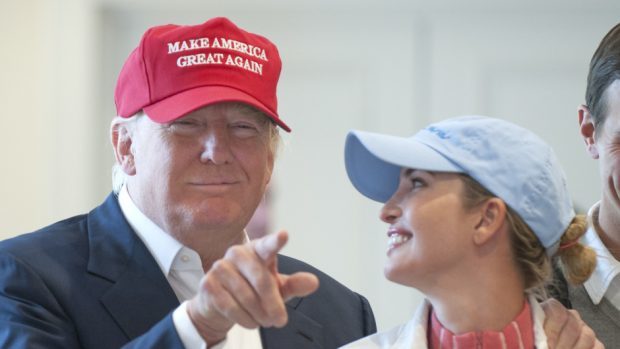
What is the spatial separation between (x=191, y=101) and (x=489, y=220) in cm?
48

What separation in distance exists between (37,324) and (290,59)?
5.93ft

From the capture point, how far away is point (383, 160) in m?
1.54

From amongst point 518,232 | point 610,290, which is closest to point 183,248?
point 518,232

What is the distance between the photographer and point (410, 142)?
1559 mm

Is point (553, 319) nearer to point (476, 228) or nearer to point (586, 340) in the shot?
point (586, 340)

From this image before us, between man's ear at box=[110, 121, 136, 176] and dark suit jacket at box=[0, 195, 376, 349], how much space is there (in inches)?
2.3

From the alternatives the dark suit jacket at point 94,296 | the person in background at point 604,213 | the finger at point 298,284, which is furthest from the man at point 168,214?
the person in background at point 604,213

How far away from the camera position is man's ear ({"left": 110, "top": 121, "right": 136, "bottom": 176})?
178 cm

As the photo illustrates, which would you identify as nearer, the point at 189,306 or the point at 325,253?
the point at 189,306

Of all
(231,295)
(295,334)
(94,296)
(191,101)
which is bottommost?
(295,334)

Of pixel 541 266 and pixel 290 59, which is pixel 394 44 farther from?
pixel 541 266

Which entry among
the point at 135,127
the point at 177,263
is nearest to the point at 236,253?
the point at 177,263

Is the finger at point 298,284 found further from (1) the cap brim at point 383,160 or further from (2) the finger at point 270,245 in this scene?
(1) the cap brim at point 383,160

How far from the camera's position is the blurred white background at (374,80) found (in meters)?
3.17
